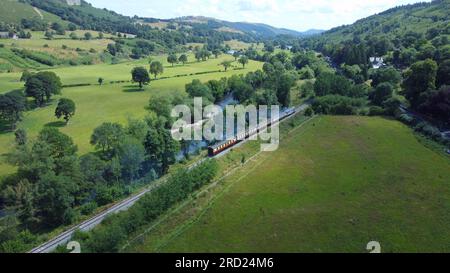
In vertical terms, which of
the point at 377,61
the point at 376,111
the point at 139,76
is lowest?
the point at 376,111

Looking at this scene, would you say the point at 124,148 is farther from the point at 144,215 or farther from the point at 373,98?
the point at 373,98

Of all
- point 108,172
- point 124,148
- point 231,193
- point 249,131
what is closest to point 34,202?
point 108,172

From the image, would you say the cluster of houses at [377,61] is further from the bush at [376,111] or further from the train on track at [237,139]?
the train on track at [237,139]

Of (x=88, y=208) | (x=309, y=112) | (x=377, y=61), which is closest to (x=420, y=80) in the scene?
(x=309, y=112)

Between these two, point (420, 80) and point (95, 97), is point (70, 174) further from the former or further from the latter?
point (420, 80)

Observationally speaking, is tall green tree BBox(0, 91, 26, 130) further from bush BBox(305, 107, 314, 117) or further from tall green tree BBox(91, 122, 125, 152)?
bush BBox(305, 107, 314, 117)
